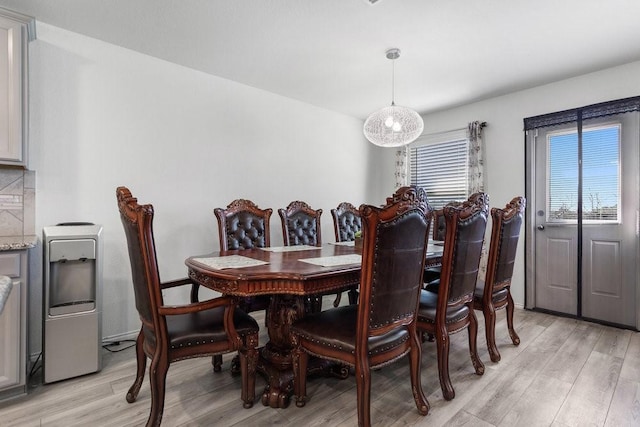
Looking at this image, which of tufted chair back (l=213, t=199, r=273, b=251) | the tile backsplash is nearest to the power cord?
the tile backsplash

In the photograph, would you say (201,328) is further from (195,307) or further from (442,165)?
(442,165)

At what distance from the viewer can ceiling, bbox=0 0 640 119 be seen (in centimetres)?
227

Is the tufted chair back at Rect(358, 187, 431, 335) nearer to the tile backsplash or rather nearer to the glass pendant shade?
the glass pendant shade

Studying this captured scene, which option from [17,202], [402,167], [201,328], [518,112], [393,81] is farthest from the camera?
[402,167]

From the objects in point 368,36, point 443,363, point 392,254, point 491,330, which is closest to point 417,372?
point 443,363

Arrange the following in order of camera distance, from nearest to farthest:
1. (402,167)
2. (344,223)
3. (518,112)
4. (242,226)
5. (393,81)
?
(242,226)
(393,81)
(344,223)
(518,112)
(402,167)

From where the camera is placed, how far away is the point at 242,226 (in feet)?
9.48

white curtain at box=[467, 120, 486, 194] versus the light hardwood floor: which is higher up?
white curtain at box=[467, 120, 486, 194]

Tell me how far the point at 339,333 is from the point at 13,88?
2.55 metres

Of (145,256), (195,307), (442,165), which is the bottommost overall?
(195,307)

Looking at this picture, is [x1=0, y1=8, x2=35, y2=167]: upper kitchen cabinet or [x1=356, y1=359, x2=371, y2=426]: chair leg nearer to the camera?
[x1=356, y1=359, x2=371, y2=426]: chair leg

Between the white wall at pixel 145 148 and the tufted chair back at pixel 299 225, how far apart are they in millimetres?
608

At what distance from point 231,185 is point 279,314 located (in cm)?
183

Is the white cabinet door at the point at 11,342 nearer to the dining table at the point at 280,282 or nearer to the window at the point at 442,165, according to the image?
the dining table at the point at 280,282
